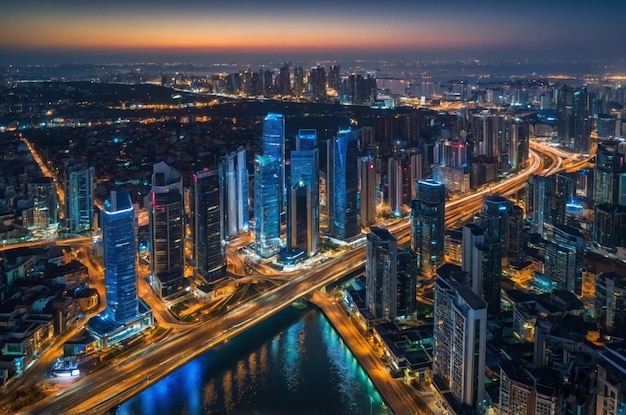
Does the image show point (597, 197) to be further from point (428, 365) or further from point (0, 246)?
point (0, 246)

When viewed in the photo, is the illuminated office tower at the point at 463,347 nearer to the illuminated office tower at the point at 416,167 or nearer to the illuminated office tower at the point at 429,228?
the illuminated office tower at the point at 429,228

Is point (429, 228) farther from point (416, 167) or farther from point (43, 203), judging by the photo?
point (43, 203)

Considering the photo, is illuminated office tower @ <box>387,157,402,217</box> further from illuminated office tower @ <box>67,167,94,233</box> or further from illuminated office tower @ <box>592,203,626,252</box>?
illuminated office tower @ <box>67,167,94,233</box>

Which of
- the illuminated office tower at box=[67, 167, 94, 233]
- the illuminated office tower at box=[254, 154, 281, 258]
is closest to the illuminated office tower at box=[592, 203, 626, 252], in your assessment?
the illuminated office tower at box=[254, 154, 281, 258]

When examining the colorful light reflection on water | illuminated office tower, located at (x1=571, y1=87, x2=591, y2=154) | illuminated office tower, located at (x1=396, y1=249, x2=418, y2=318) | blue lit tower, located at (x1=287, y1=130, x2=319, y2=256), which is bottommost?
the colorful light reflection on water

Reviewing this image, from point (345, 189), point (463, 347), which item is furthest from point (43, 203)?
point (463, 347)
